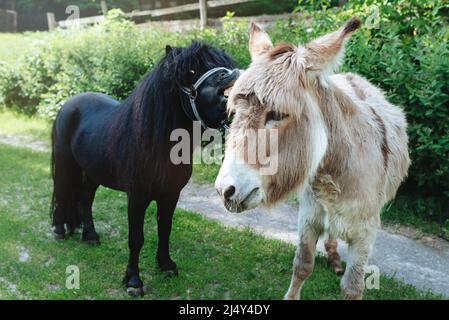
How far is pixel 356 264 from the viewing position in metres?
3.01

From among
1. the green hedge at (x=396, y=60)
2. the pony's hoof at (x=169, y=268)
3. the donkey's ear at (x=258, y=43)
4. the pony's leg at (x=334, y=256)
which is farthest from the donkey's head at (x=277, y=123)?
the green hedge at (x=396, y=60)

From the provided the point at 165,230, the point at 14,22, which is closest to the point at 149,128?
the point at 165,230

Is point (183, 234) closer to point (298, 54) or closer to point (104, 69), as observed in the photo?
point (298, 54)

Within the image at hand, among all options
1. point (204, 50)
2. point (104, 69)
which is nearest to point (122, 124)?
point (204, 50)

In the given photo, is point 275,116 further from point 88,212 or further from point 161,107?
point 88,212

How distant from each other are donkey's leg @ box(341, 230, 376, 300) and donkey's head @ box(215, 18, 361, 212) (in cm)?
81

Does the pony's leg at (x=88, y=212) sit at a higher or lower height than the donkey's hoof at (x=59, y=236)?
higher

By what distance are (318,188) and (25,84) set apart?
34.6ft

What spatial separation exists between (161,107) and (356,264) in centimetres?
184

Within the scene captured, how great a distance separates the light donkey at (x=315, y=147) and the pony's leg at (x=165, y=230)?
121cm

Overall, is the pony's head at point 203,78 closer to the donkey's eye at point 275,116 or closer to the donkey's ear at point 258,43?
the donkey's ear at point 258,43

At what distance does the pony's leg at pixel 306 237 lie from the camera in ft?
10.0

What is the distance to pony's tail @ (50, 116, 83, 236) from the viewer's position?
4.64 meters

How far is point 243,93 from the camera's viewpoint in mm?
2318
